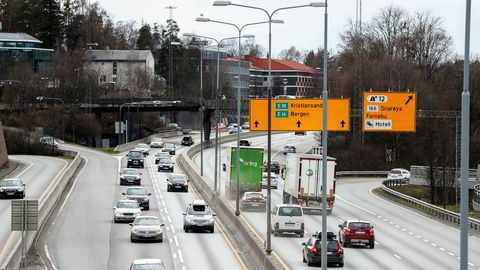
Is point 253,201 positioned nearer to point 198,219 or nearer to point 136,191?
point 136,191

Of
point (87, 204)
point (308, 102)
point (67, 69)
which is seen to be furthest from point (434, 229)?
point (67, 69)

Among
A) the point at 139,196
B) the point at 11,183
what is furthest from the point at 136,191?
the point at 11,183

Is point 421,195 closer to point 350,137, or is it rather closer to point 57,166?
point 350,137

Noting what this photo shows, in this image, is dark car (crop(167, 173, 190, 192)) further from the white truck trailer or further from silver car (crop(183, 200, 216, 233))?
silver car (crop(183, 200, 216, 233))

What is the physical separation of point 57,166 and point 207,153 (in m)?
33.4

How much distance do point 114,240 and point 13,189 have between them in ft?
59.0

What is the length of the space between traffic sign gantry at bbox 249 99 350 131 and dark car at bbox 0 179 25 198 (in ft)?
51.9

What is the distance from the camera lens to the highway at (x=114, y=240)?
37688 mm

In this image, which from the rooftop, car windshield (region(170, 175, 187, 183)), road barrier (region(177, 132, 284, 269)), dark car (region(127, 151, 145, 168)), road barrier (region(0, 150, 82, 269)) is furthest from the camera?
the rooftop

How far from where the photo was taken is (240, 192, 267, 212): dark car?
56125mm

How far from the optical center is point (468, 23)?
1473cm

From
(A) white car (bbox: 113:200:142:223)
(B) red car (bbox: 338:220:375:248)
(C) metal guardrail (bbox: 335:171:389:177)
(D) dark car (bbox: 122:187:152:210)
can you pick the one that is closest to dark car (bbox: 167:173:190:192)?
(D) dark car (bbox: 122:187:152:210)

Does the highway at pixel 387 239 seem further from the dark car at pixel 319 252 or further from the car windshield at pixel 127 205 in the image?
the car windshield at pixel 127 205

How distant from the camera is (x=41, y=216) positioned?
4938cm
